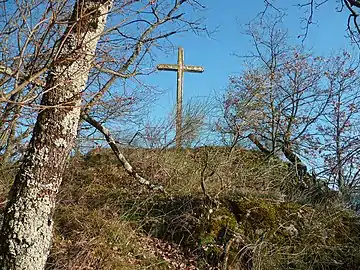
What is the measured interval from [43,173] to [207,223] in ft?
8.13

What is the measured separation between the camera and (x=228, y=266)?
14.1 feet

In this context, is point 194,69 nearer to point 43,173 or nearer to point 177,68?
point 177,68

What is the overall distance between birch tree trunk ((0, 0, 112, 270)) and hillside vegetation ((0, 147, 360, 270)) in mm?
1121

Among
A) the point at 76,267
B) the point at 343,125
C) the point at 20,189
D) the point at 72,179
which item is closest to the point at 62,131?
the point at 20,189

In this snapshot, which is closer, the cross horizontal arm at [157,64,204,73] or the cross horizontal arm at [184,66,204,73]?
the cross horizontal arm at [157,64,204,73]

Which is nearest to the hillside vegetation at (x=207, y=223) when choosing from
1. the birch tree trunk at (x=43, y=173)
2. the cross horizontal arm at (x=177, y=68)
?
the birch tree trunk at (x=43, y=173)

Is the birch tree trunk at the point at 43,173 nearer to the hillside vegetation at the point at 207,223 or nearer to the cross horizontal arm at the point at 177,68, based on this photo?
the hillside vegetation at the point at 207,223

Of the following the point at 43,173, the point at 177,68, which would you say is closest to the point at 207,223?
the point at 43,173

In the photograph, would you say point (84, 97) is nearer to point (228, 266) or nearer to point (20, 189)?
point (20, 189)

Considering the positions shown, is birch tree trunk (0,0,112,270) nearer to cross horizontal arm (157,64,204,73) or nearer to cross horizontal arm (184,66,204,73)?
cross horizontal arm (157,64,204,73)

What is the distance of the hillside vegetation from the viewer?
427 centimetres

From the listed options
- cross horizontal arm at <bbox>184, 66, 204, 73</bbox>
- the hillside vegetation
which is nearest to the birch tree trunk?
the hillside vegetation

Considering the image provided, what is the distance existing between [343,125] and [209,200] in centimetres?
394

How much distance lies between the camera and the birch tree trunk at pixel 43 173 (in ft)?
8.95
